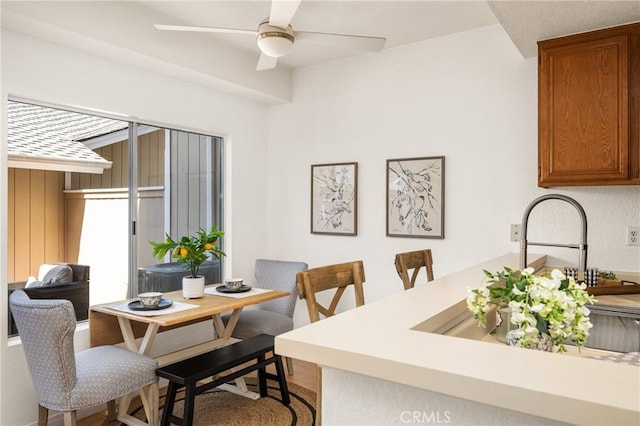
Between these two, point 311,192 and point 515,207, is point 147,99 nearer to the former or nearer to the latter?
point 311,192

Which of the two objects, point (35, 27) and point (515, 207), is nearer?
point (35, 27)

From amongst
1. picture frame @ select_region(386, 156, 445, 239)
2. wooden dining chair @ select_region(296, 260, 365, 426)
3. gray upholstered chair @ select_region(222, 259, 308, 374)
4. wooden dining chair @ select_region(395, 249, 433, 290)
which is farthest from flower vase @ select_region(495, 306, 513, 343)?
gray upholstered chair @ select_region(222, 259, 308, 374)

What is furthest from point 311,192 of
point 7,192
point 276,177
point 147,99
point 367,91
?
point 7,192

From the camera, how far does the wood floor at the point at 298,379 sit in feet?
9.29

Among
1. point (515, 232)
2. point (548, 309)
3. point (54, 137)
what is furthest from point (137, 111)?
point (548, 309)

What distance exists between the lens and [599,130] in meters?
2.51

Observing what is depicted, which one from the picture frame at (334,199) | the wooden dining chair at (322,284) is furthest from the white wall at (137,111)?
the wooden dining chair at (322,284)

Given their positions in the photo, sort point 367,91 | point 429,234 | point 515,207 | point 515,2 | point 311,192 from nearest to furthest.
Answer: point 515,2 → point 515,207 → point 429,234 → point 367,91 → point 311,192

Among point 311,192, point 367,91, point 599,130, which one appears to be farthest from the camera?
point 311,192

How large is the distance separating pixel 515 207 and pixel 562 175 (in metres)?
0.60

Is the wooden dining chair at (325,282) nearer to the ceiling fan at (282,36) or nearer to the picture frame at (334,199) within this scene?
the ceiling fan at (282,36)

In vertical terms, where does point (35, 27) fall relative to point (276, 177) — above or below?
above

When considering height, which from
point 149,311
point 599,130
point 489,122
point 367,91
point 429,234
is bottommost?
point 149,311

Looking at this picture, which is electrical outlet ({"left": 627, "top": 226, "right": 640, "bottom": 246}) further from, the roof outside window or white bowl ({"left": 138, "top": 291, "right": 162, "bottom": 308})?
the roof outside window
